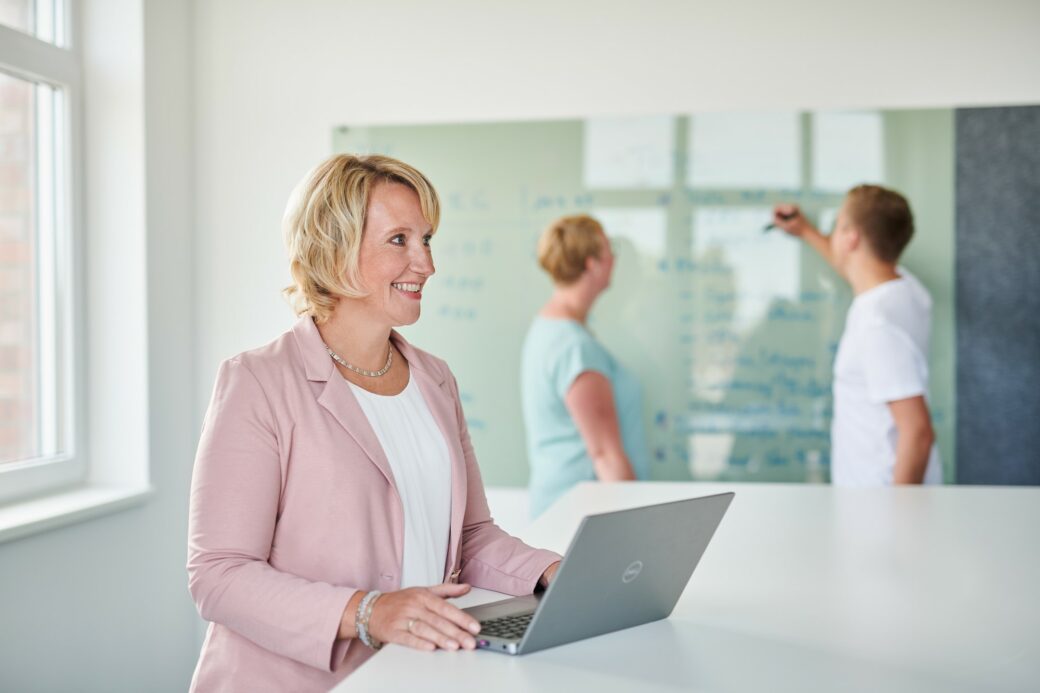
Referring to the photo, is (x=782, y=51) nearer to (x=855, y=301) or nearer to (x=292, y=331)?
(x=855, y=301)

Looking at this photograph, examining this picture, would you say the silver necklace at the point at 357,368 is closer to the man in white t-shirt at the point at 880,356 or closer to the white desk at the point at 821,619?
the white desk at the point at 821,619

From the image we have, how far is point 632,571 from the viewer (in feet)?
3.98

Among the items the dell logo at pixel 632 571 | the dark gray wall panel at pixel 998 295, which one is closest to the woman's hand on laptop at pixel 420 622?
the dell logo at pixel 632 571

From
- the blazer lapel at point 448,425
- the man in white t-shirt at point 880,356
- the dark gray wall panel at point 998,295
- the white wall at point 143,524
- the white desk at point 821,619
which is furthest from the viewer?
the dark gray wall panel at point 998,295

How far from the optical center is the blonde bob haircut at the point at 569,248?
11.0 ft

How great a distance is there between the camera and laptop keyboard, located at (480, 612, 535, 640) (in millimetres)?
1192

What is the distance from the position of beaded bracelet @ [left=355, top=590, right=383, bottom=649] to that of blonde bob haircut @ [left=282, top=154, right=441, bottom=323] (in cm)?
52

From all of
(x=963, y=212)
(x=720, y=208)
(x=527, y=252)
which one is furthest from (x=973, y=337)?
(x=527, y=252)

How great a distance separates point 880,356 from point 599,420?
33.7 inches

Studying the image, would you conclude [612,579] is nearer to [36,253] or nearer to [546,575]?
[546,575]

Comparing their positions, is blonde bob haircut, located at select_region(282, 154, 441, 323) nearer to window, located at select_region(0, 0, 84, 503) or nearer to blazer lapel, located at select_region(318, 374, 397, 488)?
blazer lapel, located at select_region(318, 374, 397, 488)

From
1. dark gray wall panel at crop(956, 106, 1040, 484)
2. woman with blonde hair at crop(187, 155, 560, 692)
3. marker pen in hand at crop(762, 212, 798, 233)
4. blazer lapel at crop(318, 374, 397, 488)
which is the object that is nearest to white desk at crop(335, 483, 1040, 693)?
woman with blonde hair at crop(187, 155, 560, 692)

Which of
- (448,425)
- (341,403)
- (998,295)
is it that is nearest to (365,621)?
(341,403)

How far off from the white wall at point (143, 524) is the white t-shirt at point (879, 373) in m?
2.26
